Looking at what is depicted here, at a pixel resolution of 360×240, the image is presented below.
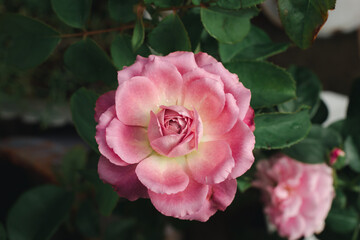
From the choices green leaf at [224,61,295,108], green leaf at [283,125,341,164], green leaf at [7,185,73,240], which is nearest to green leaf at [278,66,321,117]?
green leaf at [283,125,341,164]

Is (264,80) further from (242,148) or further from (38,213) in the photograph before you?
(38,213)

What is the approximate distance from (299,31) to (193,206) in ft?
0.57

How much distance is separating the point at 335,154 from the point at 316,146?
27 millimetres

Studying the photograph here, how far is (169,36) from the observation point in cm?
37

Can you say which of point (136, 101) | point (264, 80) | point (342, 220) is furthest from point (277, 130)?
point (342, 220)

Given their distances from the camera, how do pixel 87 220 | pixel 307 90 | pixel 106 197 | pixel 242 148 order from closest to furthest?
pixel 242 148
pixel 106 197
pixel 307 90
pixel 87 220

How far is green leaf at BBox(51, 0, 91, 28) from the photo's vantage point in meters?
0.42

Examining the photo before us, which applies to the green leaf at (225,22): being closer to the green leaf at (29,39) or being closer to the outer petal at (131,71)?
the outer petal at (131,71)

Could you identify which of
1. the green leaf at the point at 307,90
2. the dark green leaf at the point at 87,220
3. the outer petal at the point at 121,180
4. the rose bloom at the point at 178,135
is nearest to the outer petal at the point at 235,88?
the rose bloom at the point at 178,135

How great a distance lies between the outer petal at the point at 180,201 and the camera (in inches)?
11.6

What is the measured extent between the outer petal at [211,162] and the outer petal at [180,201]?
0.04ft

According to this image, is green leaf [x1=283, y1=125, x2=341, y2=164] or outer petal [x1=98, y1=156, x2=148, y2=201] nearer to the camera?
outer petal [x1=98, y1=156, x2=148, y2=201]

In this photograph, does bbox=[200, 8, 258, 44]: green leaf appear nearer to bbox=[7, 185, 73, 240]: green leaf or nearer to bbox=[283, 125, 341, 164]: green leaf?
bbox=[283, 125, 341, 164]: green leaf

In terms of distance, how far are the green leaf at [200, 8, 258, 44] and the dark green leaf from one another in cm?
52
